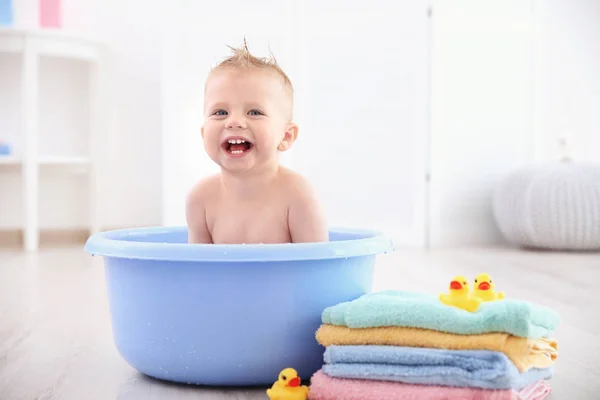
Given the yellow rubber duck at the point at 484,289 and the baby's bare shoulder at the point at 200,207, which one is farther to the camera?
the baby's bare shoulder at the point at 200,207

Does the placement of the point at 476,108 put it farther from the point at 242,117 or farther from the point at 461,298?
the point at 461,298

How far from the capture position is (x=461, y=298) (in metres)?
0.83

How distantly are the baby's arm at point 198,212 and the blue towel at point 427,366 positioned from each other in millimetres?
377

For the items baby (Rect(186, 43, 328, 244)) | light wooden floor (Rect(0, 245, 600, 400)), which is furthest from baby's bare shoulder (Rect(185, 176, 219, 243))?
light wooden floor (Rect(0, 245, 600, 400))

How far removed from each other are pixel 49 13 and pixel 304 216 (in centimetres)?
210

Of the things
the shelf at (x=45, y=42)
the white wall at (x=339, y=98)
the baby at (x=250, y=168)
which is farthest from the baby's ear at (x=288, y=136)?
the shelf at (x=45, y=42)

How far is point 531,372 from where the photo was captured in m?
0.81

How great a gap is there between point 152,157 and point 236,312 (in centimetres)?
217

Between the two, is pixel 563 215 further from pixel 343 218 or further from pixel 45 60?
pixel 45 60

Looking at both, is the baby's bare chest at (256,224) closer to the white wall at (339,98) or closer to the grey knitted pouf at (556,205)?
the white wall at (339,98)

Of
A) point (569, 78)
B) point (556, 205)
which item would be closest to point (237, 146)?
point (556, 205)

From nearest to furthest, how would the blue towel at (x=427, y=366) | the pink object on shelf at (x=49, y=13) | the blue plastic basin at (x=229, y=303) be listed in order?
1. the blue towel at (x=427, y=366)
2. the blue plastic basin at (x=229, y=303)
3. the pink object on shelf at (x=49, y=13)

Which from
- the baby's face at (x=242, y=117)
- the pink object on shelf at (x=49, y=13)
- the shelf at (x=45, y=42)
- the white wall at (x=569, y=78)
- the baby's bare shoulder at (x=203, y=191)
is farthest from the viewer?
the white wall at (x=569, y=78)

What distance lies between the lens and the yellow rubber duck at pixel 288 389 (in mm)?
798
